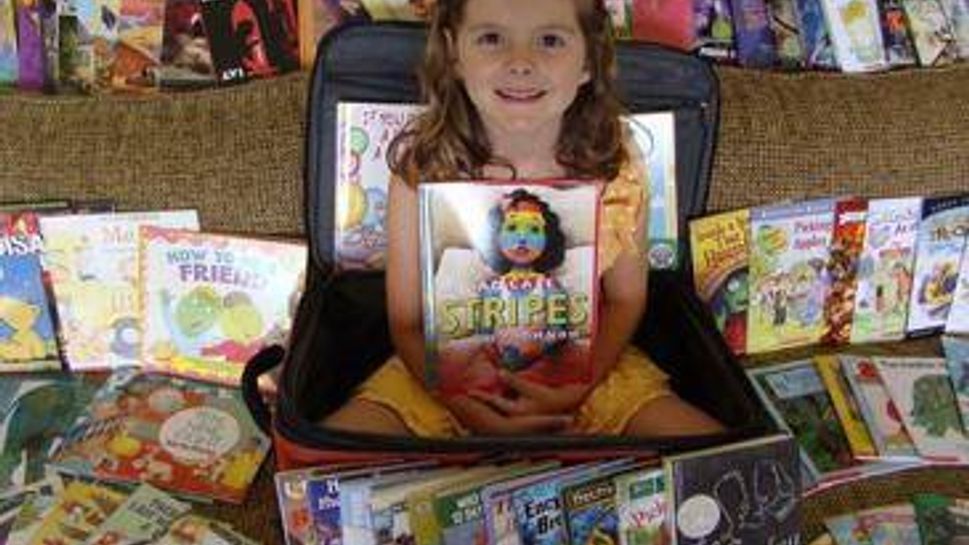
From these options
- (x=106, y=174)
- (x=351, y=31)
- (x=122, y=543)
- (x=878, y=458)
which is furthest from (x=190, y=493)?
(x=878, y=458)

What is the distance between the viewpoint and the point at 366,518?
1015 millimetres

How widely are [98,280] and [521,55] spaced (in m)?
0.64

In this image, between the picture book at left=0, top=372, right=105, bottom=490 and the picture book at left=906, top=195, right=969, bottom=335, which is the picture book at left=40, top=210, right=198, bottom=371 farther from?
the picture book at left=906, top=195, right=969, bottom=335

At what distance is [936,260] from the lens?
1.54 metres

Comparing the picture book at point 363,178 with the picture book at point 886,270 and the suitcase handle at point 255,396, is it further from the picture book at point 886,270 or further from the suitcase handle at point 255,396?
the picture book at point 886,270

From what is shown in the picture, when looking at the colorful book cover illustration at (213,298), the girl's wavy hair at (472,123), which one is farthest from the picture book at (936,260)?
the colorful book cover illustration at (213,298)

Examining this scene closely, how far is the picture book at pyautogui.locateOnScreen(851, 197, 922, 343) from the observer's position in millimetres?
1500

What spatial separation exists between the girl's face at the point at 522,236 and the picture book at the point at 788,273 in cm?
34

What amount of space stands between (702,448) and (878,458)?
Result: 0.41 meters

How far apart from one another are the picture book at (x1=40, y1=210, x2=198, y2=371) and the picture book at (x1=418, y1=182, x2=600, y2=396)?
0.35 metres

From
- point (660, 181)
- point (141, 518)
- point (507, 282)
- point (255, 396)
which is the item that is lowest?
point (141, 518)

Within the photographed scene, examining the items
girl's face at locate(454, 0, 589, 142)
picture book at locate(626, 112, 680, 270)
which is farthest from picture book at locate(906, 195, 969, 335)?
girl's face at locate(454, 0, 589, 142)

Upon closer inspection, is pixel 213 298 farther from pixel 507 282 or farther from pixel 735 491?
pixel 735 491

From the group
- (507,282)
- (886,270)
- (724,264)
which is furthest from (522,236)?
(886,270)
